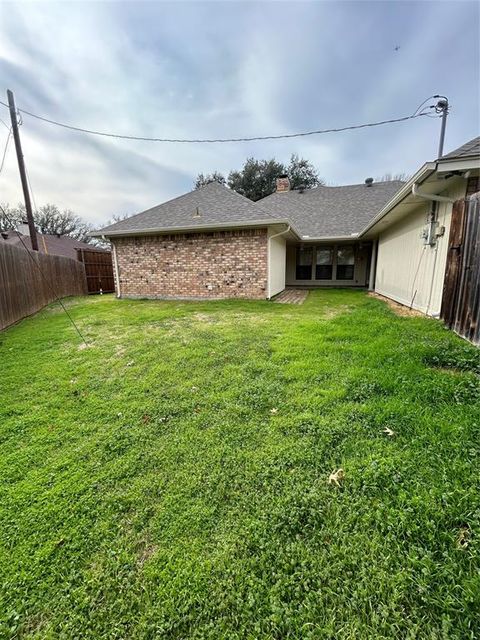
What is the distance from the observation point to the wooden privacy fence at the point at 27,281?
20.7 ft

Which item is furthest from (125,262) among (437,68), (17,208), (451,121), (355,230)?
(17,208)

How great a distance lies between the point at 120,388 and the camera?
315 cm

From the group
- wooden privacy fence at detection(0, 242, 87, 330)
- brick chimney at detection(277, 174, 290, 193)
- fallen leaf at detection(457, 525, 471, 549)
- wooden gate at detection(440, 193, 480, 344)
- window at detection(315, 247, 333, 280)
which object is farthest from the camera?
brick chimney at detection(277, 174, 290, 193)

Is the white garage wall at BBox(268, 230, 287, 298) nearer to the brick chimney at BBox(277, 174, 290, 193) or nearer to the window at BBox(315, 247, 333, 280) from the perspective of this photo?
the window at BBox(315, 247, 333, 280)

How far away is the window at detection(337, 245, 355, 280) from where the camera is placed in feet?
44.9

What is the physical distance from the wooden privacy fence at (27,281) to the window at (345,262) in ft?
39.0

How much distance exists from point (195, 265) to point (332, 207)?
350 inches

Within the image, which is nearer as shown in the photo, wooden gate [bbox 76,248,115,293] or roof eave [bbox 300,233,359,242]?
roof eave [bbox 300,233,359,242]

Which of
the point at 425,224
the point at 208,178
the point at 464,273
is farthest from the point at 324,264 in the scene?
the point at 208,178

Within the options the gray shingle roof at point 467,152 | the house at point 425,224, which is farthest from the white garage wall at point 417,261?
the gray shingle roof at point 467,152

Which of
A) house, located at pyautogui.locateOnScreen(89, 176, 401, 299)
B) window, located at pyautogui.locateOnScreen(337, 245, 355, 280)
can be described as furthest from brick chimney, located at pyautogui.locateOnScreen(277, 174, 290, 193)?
window, located at pyautogui.locateOnScreen(337, 245, 355, 280)

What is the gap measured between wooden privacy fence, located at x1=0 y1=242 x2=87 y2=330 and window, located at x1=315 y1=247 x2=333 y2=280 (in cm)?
1097

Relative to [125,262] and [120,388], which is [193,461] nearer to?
[120,388]

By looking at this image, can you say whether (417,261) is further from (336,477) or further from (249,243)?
(336,477)
